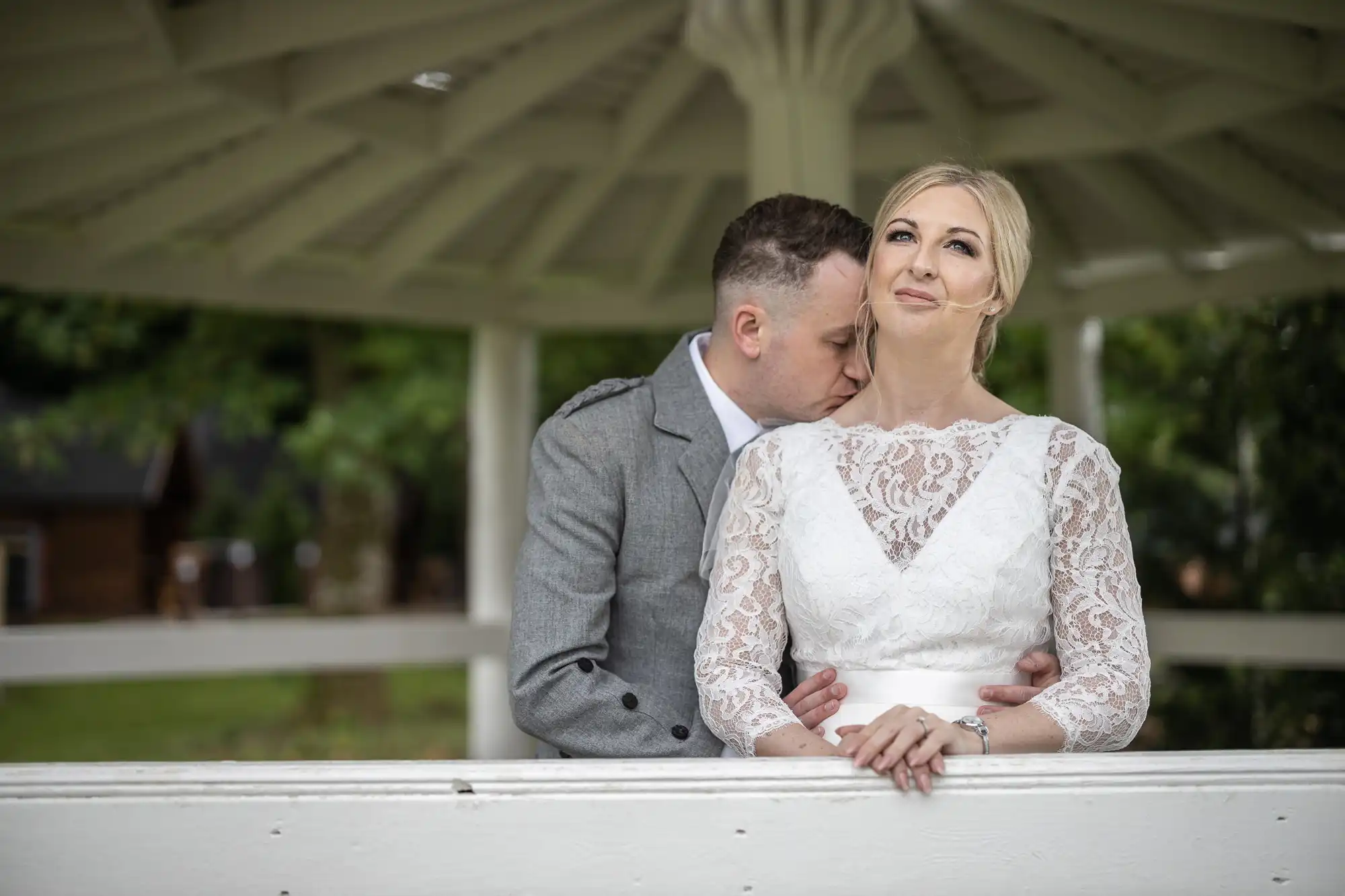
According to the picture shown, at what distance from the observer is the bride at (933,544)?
2.99 metres

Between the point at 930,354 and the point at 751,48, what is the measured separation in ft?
11.1

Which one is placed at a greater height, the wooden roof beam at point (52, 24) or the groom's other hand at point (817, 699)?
the wooden roof beam at point (52, 24)

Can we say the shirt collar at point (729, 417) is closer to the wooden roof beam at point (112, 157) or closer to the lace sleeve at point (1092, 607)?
the lace sleeve at point (1092, 607)

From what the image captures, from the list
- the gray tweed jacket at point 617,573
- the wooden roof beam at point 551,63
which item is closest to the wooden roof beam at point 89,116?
the wooden roof beam at point 551,63

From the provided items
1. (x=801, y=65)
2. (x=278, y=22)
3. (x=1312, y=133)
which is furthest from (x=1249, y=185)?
(x=278, y=22)

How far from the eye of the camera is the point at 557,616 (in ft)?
10.9

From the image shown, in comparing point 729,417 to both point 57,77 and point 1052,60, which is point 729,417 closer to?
point 1052,60

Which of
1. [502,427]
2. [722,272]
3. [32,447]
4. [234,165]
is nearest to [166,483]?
[32,447]

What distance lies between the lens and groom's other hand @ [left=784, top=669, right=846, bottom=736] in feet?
10.3

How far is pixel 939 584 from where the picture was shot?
303cm

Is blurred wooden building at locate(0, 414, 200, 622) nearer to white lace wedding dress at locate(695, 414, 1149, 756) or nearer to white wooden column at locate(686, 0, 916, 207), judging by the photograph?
white wooden column at locate(686, 0, 916, 207)

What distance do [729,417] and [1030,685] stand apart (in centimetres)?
104

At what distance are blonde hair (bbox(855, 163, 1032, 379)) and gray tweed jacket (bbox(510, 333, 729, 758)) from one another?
2.08ft

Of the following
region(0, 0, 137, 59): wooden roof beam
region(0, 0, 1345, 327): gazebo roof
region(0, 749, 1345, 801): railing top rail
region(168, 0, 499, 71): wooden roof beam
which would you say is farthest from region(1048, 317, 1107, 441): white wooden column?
region(0, 749, 1345, 801): railing top rail
